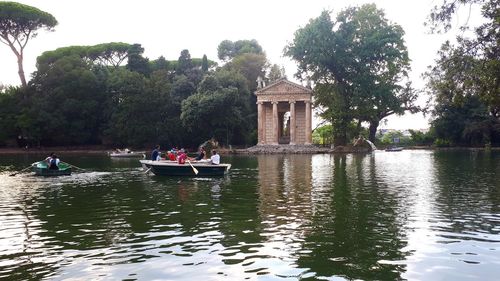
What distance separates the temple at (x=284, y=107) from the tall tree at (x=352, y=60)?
304cm

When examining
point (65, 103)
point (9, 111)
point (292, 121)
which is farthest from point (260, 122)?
point (9, 111)

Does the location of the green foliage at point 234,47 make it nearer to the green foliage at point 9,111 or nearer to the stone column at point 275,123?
the stone column at point 275,123

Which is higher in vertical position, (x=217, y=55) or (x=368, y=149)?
(x=217, y=55)

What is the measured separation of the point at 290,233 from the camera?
41.6 ft

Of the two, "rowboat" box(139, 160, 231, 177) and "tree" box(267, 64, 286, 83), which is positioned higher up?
"tree" box(267, 64, 286, 83)

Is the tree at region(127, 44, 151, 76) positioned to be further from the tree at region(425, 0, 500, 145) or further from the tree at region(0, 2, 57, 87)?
the tree at region(425, 0, 500, 145)

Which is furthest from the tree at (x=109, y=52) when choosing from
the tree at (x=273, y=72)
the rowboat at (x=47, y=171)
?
the rowboat at (x=47, y=171)

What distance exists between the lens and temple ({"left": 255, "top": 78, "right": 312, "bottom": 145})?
77188mm

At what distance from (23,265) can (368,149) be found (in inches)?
2635

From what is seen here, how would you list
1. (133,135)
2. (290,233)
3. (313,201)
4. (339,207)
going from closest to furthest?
(290,233), (339,207), (313,201), (133,135)

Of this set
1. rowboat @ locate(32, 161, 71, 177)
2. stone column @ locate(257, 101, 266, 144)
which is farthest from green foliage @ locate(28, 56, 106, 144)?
rowboat @ locate(32, 161, 71, 177)

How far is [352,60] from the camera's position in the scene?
72.4 m

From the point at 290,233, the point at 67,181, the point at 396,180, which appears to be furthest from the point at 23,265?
the point at 396,180

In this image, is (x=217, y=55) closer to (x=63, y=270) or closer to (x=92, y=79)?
(x=92, y=79)
